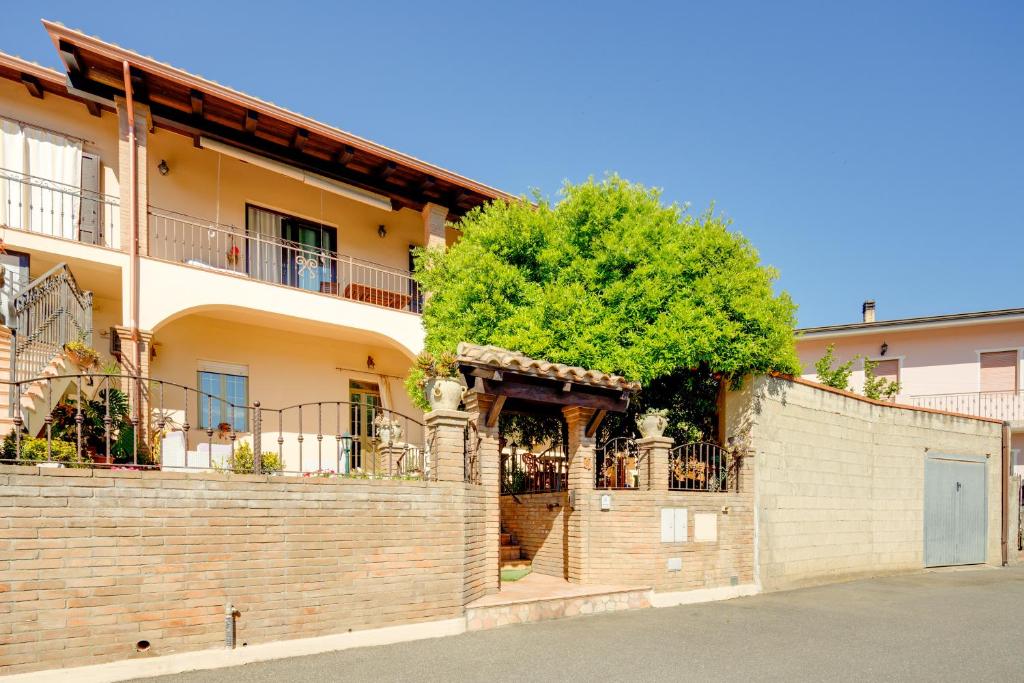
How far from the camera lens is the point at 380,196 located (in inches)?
534

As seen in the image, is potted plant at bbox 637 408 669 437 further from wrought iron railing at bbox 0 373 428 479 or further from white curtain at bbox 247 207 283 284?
white curtain at bbox 247 207 283 284

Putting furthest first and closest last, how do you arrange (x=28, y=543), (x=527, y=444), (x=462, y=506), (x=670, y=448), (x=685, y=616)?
(x=527, y=444), (x=670, y=448), (x=685, y=616), (x=462, y=506), (x=28, y=543)

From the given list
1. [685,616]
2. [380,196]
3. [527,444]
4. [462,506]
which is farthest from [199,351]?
[685,616]

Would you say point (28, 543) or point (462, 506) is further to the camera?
point (462, 506)

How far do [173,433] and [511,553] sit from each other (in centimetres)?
615

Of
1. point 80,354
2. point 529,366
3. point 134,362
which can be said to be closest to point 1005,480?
point 529,366

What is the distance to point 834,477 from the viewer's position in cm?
1284

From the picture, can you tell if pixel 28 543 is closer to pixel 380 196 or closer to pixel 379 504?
pixel 379 504

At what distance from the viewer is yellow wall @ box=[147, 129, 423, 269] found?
12523 mm

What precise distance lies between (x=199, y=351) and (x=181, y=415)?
1.31 m

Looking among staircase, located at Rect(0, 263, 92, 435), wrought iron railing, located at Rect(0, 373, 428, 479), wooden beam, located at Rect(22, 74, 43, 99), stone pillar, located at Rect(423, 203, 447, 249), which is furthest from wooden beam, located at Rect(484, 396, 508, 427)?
wooden beam, located at Rect(22, 74, 43, 99)

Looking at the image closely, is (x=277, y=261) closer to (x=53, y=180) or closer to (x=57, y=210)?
(x=57, y=210)

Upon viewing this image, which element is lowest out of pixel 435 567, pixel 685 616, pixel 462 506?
pixel 685 616

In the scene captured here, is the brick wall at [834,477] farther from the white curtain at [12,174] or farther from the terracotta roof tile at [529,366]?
the white curtain at [12,174]
